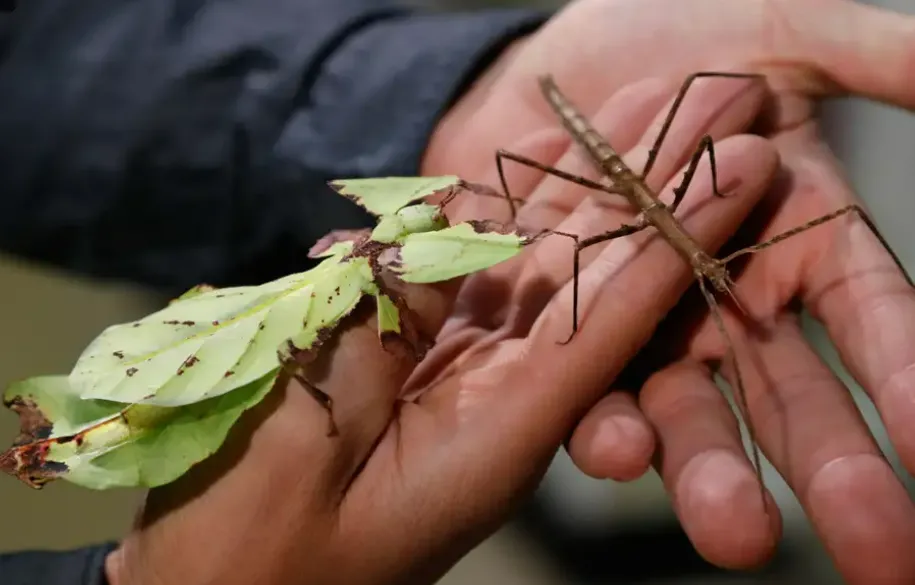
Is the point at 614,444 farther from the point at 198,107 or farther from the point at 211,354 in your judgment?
the point at 198,107

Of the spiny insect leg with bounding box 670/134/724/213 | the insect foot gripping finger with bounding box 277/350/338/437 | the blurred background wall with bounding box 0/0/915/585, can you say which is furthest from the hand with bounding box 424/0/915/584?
the blurred background wall with bounding box 0/0/915/585

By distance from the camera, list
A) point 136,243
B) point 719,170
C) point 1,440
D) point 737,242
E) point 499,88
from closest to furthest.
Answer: point 719,170, point 737,242, point 499,88, point 136,243, point 1,440

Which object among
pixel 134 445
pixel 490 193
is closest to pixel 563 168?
pixel 490 193

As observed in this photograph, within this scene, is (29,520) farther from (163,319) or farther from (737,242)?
(737,242)

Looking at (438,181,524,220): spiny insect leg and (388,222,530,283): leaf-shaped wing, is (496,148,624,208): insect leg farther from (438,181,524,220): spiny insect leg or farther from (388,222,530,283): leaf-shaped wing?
(388,222,530,283): leaf-shaped wing

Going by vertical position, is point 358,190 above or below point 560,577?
above

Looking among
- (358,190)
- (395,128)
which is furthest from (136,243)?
(358,190)
